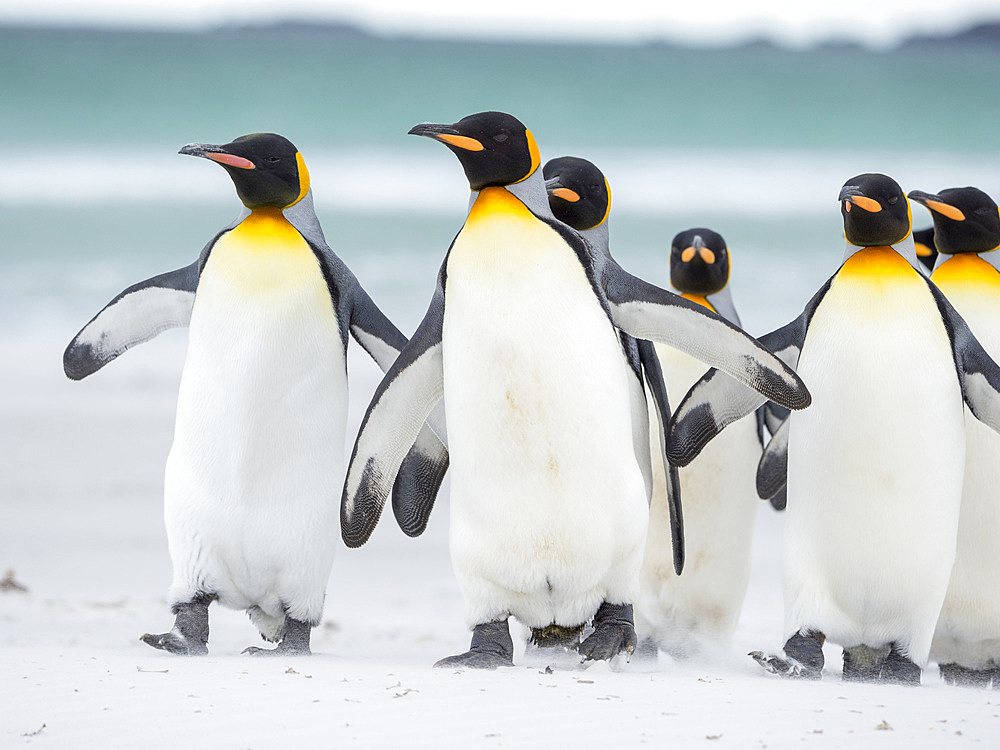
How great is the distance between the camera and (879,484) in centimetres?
317

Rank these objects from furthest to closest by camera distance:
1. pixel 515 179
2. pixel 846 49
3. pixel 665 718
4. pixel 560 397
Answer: pixel 846 49 → pixel 515 179 → pixel 560 397 → pixel 665 718

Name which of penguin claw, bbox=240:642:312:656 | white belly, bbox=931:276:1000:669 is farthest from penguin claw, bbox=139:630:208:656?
white belly, bbox=931:276:1000:669

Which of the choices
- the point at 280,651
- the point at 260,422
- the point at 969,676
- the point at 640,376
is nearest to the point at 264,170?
the point at 260,422

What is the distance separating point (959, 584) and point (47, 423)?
543cm

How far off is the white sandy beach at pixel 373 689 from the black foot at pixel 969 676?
75 millimetres

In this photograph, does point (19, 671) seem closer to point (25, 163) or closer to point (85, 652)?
point (85, 652)

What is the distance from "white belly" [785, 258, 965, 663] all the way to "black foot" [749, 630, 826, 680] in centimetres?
4

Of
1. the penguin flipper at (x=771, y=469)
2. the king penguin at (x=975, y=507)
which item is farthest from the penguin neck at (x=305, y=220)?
the king penguin at (x=975, y=507)

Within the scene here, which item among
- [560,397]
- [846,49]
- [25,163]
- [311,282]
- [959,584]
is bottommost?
[959,584]

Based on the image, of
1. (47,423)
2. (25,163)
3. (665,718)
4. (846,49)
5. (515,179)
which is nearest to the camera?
(665,718)

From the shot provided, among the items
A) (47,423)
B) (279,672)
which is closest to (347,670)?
(279,672)

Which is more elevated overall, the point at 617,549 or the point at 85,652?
the point at 617,549

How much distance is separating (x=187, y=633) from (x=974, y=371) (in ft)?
7.77

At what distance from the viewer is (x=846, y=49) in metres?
39.2
